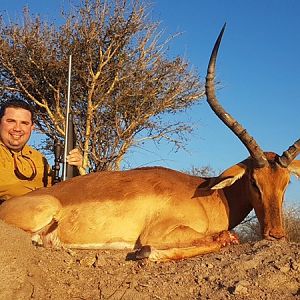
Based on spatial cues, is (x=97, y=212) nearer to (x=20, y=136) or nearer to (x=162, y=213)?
(x=162, y=213)

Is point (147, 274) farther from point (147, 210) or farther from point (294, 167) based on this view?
point (294, 167)

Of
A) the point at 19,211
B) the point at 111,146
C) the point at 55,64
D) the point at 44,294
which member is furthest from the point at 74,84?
the point at 44,294

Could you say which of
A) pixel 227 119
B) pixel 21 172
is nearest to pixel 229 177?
pixel 227 119

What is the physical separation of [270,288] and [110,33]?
14605mm

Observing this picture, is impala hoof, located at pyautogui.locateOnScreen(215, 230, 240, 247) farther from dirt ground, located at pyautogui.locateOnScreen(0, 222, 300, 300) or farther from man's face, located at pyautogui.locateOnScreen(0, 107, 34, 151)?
man's face, located at pyautogui.locateOnScreen(0, 107, 34, 151)

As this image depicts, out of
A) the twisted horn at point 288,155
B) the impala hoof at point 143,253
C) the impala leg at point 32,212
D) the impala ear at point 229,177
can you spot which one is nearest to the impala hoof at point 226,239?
the impala ear at point 229,177

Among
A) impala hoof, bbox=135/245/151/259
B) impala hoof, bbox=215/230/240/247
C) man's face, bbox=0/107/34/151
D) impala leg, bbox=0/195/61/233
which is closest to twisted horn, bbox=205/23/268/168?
impala hoof, bbox=215/230/240/247

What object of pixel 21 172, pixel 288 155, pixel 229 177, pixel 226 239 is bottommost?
pixel 226 239

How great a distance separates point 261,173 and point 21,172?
336cm

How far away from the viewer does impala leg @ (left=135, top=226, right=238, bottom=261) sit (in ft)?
17.4

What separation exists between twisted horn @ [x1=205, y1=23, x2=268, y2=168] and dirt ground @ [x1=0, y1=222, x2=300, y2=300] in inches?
40.5

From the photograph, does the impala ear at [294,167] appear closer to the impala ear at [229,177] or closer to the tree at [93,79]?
the impala ear at [229,177]

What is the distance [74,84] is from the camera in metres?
18.0

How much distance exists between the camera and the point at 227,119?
6164mm
